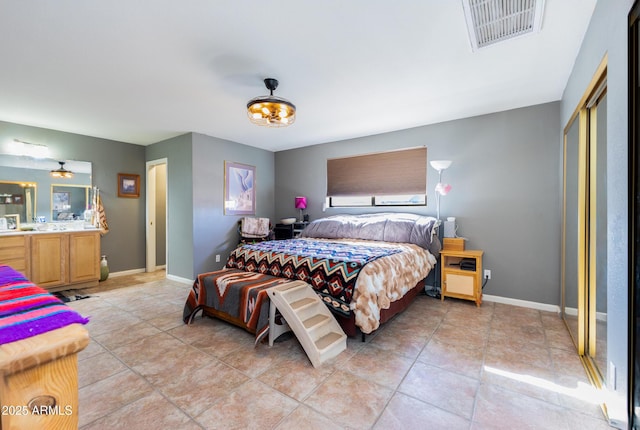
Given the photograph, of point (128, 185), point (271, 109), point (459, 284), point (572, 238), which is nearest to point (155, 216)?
point (128, 185)

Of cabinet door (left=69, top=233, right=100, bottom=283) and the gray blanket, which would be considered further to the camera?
cabinet door (left=69, top=233, right=100, bottom=283)

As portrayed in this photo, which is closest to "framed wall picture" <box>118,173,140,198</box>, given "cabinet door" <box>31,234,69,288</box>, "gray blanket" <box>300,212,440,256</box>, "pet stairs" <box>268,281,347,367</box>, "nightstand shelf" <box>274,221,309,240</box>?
"cabinet door" <box>31,234,69,288</box>

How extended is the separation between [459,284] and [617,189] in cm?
228

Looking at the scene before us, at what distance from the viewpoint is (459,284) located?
11.4ft

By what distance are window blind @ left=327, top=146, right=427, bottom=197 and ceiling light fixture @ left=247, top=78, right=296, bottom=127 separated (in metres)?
2.25

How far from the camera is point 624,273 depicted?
1368 millimetres

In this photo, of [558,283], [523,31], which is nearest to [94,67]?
[523,31]

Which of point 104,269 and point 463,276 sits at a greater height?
point 463,276

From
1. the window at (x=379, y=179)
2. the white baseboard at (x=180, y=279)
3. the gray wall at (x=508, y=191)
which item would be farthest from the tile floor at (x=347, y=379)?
the window at (x=379, y=179)

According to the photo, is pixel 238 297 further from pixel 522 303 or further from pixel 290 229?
pixel 522 303

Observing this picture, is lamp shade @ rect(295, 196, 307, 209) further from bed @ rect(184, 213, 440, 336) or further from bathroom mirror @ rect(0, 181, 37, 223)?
bathroom mirror @ rect(0, 181, 37, 223)

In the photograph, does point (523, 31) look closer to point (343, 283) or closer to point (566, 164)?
point (566, 164)

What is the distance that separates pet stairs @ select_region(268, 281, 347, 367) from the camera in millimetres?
2184

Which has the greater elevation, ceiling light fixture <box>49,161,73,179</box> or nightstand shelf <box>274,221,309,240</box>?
ceiling light fixture <box>49,161,73,179</box>
